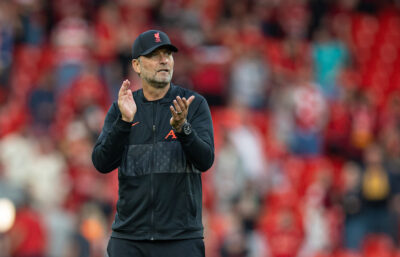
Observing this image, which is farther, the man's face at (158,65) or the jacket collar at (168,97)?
the jacket collar at (168,97)

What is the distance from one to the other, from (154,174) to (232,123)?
8216 mm

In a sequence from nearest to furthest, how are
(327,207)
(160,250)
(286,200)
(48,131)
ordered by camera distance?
(160,250) < (286,200) < (327,207) < (48,131)

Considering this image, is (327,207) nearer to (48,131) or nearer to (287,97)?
(287,97)

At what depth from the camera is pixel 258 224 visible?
10953mm

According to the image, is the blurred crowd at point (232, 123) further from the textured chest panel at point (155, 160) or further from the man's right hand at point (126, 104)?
the man's right hand at point (126, 104)

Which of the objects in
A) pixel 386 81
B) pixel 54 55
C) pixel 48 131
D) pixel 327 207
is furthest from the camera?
pixel 386 81

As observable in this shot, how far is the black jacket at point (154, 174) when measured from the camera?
457 cm

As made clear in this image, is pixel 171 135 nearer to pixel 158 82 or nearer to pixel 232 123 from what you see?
pixel 158 82

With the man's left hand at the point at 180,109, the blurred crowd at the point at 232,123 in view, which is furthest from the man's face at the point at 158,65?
the blurred crowd at the point at 232,123

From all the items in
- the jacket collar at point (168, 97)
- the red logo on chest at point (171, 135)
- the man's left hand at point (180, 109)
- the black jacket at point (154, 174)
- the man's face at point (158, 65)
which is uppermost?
the man's face at point (158, 65)

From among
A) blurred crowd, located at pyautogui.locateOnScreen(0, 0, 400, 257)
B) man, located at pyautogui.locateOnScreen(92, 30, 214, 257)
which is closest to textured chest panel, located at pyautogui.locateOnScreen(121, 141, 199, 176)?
man, located at pyautogui.locateOnScreen(92, 30, 214, 257)

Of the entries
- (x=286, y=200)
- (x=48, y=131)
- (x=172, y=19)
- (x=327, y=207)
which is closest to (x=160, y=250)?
(x=286, y=200)

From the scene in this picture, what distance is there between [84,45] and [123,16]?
1.07 m

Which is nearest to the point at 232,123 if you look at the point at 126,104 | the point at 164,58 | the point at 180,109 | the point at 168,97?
the point at 168,97
